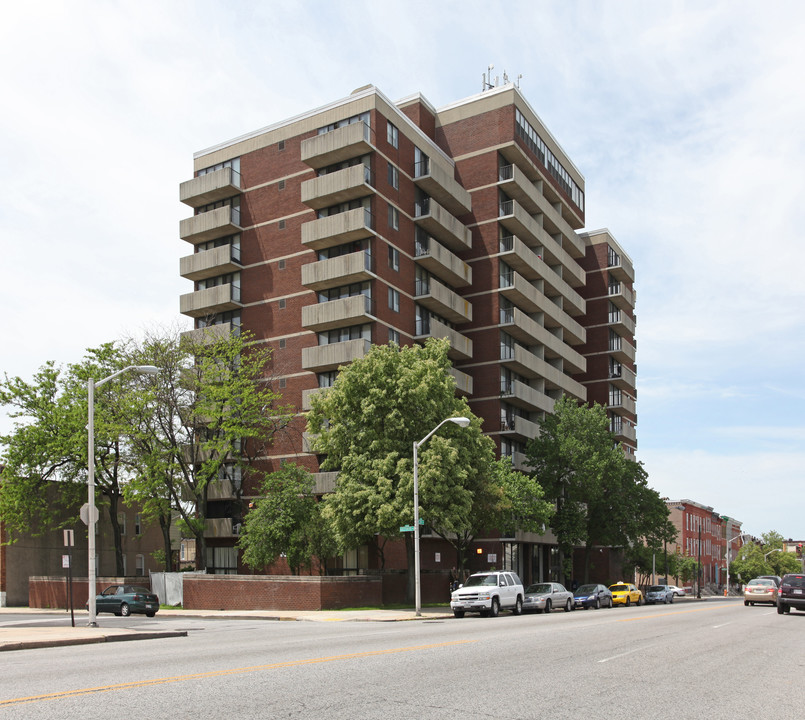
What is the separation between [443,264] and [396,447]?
20.1 metres

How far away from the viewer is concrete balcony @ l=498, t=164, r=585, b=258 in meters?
62.0

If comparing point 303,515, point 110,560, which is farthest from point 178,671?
point 110,560

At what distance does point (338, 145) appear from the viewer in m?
51.9

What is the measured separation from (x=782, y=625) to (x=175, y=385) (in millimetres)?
33099

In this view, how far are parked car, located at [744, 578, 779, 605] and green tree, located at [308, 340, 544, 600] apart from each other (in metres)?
14.8

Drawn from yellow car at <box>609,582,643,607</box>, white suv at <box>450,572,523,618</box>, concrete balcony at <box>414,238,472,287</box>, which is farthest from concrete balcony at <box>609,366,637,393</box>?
white suv at <box>450,572,523,618</box>

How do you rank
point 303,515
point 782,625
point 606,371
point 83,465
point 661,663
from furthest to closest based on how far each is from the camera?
point 606,371 → point 83,465 → point 303,515 → point 782,625 → point 661,663

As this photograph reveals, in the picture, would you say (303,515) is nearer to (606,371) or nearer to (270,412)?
(270,412)

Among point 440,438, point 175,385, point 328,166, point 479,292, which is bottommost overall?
point 440,438

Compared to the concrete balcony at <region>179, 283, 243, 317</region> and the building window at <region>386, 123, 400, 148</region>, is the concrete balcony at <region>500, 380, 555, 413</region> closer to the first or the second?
the building window at <region>386, 123, 400, 148</region>

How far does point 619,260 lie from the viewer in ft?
278

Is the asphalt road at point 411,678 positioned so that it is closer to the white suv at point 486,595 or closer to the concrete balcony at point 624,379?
the white suv at point 486,595

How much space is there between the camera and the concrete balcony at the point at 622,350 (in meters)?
82.0

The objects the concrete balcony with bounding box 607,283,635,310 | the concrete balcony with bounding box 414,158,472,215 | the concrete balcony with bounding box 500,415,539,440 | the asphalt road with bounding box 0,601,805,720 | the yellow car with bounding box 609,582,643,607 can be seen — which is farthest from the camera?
the concrete balcony with bounding box 607,283,635,310
